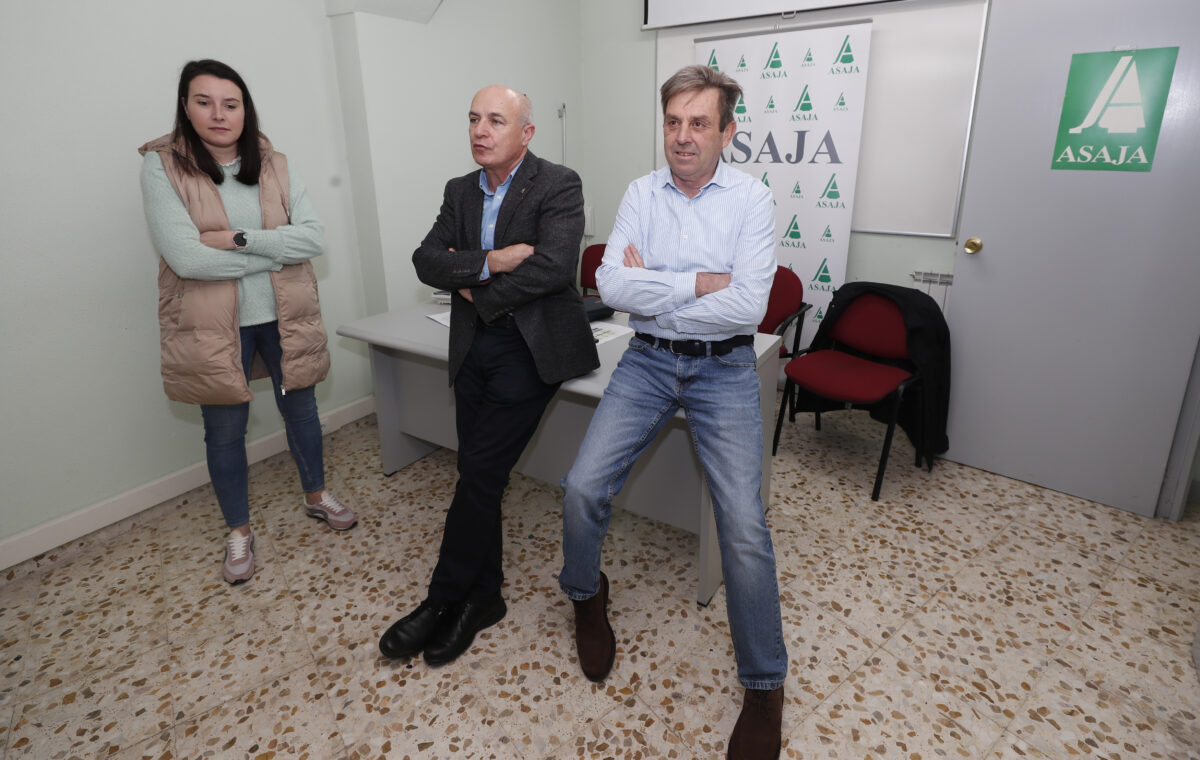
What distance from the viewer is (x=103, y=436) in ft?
8.34

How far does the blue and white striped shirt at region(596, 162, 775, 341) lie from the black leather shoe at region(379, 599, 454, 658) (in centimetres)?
108

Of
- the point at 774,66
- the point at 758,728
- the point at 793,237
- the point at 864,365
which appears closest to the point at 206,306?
the point at 758,728

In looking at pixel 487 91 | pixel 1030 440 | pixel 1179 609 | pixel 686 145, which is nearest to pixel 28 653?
pixel 487 91

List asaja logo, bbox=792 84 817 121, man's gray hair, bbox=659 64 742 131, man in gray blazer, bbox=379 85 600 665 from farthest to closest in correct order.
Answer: asaja logo, bbox=792 84 817 121 < man in gray blazer, bbox=379 85 600 665 < man's gray hair, bbox=659 64 742 131

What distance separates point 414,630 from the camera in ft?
6.11

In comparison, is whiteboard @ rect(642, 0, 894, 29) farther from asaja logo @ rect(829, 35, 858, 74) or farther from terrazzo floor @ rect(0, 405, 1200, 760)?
terrazzo floor @ rect(0, 405, 1200, 760)

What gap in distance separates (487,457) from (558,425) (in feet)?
1.81

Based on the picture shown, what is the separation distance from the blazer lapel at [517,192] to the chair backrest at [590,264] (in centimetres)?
198

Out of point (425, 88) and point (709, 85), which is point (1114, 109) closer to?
point (709, 85)

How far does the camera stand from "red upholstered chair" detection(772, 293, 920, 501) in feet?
8.84

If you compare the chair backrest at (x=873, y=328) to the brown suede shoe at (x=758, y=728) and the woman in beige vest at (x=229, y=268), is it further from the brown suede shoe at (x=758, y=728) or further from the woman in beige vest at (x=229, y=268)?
the woman in beige vest at (x=229, y=268)

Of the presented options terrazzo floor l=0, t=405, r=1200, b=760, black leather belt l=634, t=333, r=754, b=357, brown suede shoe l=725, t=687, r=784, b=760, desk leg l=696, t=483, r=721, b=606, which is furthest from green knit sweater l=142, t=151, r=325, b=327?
brown suede shoe l=725, t=687, r=784, b=760

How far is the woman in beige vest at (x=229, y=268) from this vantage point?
75.1 inches

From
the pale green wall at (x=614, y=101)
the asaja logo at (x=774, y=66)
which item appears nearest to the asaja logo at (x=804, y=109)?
the asaja logo at (x=774, y=66)
